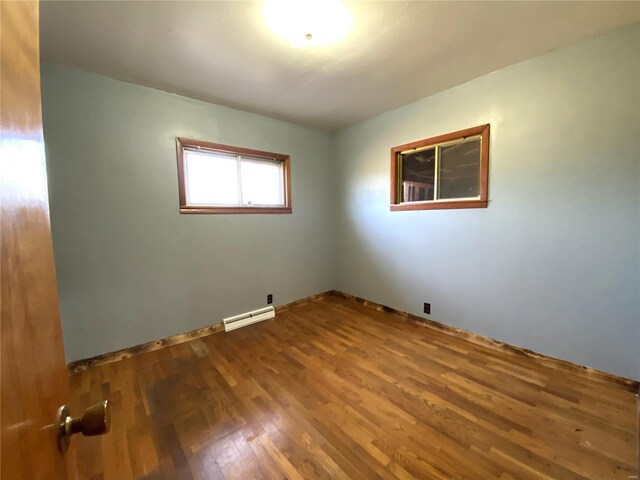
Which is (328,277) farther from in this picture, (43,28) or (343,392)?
(43,28)

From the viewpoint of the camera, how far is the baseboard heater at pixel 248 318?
289 centimetres

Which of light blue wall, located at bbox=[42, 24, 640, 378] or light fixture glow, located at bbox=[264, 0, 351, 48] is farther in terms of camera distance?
light blue wall, located at bbox=[42, 24, 640, 378]

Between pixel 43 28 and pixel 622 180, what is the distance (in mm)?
3988

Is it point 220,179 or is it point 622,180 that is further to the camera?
point 220,179

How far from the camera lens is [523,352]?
2.23 metres

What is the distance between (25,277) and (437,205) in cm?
292

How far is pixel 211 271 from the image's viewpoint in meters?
2.81

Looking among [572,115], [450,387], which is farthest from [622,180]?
[450,387]

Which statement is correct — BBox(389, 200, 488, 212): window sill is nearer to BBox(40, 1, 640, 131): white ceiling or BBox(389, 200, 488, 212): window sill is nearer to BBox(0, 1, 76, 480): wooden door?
BBox(40, 1, 640, 131): white ceiling

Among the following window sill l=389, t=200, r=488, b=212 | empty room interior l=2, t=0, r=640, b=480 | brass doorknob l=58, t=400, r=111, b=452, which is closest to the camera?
brass doorknob l=58, t=400, r=111, b=452

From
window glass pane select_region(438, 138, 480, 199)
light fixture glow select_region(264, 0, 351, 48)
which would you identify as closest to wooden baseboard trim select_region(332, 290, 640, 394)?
window glass pane select_region(438, 138, 480, 199)

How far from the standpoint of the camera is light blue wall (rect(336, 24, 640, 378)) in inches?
69.9

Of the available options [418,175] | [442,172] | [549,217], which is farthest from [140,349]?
[549,217]

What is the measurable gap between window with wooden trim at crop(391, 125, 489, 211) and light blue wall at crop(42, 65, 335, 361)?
5.24ft
